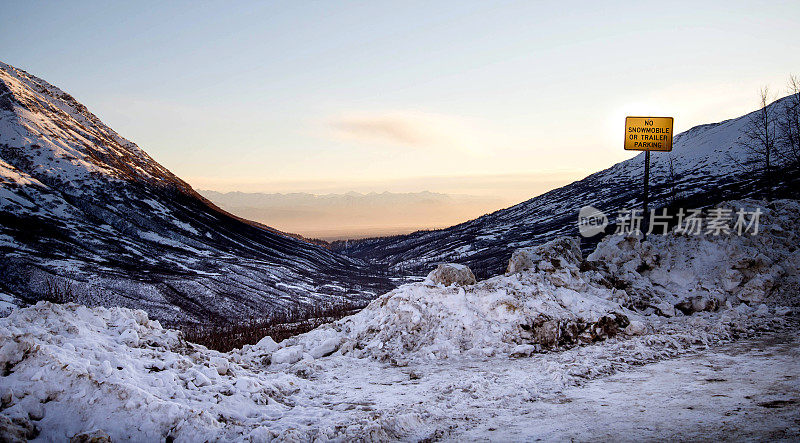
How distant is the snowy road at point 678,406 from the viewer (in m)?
7.03

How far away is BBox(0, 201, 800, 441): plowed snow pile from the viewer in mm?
7355

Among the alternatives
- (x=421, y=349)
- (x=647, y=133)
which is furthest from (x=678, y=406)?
(x=647, y=133)

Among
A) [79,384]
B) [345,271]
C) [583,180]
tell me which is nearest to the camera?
[79,384]

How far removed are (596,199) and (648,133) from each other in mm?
129644

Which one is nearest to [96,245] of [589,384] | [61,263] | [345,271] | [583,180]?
[61,263]

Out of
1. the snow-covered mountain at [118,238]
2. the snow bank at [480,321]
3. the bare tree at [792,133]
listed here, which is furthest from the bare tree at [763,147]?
the snow-covered mountain at [118,238]

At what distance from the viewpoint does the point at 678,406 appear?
27.1 feet

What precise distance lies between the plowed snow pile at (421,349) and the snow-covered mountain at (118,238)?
4875 centimetres

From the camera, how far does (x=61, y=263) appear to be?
→ 2384 inches

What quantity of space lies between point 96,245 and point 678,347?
84.0 m

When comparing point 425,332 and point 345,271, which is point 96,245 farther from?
point 425,332

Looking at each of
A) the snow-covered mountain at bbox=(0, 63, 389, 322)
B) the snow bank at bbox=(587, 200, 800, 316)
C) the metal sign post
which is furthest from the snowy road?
the snow-covered mountain at bbox=(0, 63, 389, 322)

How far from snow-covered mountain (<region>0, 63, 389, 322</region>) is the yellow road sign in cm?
5266

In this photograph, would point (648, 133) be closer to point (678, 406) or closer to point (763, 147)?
point (678, 406)
